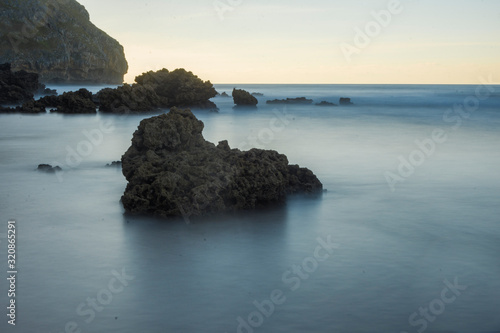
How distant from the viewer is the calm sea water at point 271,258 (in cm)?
592

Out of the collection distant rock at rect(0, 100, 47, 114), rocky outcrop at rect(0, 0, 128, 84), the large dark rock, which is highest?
rocky outcrop at rect(0, 0, 128, 84)

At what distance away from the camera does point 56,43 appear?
115625 mm

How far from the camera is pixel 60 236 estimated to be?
8852 millimetres

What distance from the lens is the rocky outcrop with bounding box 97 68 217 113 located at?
39.8 metres

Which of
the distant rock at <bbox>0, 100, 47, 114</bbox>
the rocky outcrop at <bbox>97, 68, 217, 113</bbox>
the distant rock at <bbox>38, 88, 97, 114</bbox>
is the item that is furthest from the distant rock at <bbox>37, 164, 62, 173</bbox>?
the distant rock at <bbox>38, 88, 97, 114</bbox>

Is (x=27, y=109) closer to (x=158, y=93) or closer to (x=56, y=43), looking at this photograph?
(x=158, y=93)

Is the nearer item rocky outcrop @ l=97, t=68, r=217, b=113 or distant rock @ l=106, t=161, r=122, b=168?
distant rock @ l=106, t=161, r=122, b=168

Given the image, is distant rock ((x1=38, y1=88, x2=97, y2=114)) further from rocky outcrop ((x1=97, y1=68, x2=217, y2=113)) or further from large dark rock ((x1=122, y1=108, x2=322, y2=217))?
large dark rock ((x1=122, y1=108, x2=322, y2=217))

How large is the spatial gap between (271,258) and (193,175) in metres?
2.79

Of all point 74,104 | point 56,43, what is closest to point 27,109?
point 74,104

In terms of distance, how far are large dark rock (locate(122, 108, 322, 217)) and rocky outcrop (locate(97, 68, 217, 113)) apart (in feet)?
91.4

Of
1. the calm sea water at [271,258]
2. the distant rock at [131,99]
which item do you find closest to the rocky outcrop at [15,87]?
the distant rock at [131,99]

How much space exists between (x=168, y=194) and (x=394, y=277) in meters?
4.25

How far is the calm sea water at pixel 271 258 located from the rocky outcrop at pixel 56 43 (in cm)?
9947
